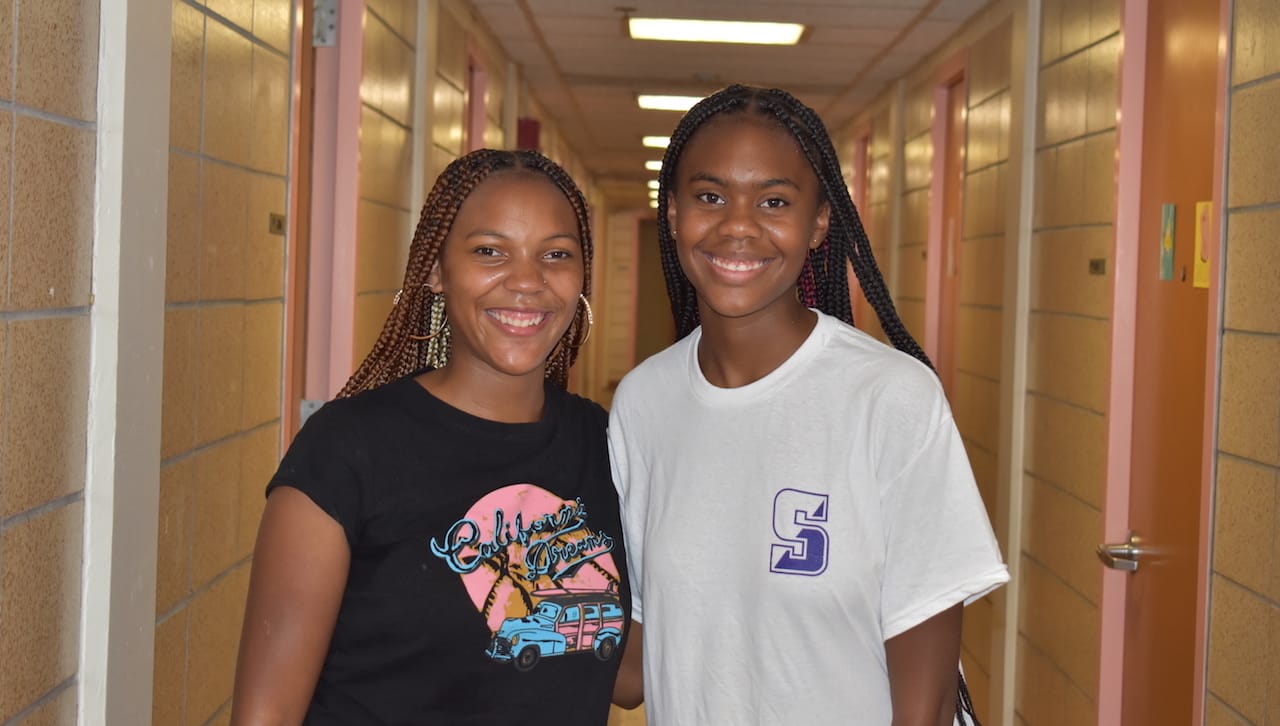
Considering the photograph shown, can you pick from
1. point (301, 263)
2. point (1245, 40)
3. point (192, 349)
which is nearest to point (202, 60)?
point (192, 349)

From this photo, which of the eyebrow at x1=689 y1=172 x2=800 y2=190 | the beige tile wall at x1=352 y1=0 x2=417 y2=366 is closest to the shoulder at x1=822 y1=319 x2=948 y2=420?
the eyebrow at x1=689 y1=172 x2=800 y2=190

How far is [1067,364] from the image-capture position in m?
3.64

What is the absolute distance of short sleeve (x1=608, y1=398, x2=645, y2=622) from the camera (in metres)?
1.58

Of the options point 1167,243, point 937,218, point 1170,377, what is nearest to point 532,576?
point 1170,377

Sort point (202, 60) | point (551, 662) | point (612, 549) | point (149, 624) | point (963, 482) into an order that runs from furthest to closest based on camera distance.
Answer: point (202, 60) → point (149, 624) → point (612, 549) → point (551, 662) → point (963, 482)

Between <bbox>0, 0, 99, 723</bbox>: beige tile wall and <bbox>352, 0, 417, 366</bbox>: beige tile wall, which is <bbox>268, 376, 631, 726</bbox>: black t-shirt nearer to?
<bbox>0, 0, 99, 723</bbox>: beige tile wall

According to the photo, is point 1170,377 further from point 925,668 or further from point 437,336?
point 437,336

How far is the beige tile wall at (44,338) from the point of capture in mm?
1498

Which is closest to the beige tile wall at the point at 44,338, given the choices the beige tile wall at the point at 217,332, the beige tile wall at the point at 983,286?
the beige tile wall at the point at 217,332

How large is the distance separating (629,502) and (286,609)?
463 millimetres

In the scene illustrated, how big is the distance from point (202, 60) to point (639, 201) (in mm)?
15775

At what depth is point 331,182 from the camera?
354 cm

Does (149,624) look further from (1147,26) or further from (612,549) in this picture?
(1147,26)

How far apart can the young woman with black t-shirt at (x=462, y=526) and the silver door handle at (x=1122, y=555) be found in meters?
1.88
